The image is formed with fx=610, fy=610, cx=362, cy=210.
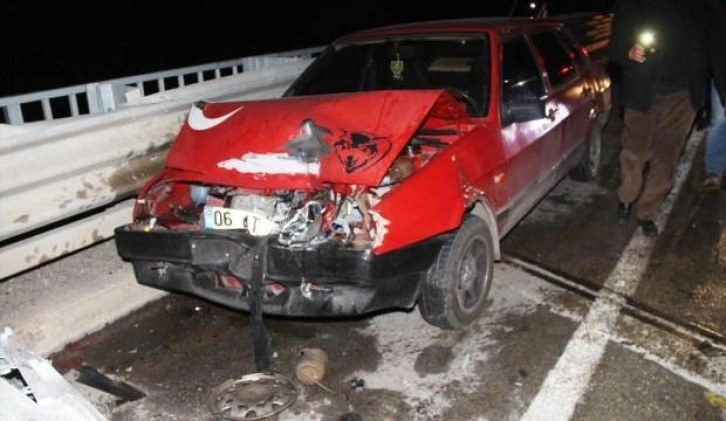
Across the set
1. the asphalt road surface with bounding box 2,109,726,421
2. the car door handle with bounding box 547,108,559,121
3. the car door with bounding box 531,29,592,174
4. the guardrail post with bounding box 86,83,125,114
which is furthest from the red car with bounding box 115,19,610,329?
the guardrail post with bounding box 86,83,125,114

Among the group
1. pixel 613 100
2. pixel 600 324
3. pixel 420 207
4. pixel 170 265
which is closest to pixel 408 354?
pixel 420 207

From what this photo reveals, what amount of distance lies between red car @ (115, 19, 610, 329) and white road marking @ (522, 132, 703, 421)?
63cm

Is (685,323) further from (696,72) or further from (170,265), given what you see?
(170,265)

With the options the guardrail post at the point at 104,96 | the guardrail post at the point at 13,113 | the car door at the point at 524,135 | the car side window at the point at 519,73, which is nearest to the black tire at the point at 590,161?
the car door at the point at 524,135

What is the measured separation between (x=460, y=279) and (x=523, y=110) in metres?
1.16

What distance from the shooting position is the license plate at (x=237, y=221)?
3.17m

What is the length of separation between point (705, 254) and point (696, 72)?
4.52 feet

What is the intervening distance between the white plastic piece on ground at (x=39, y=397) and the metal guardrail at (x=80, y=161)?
5.35 feet

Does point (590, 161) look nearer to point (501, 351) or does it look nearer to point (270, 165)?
point (501, 351)

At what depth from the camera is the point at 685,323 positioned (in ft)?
12.1

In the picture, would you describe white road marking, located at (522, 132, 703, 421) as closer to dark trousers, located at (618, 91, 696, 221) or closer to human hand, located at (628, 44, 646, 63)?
dark trousers, located at (618, 91, 696, 221)

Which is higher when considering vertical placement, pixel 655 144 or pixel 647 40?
pixel 647 40

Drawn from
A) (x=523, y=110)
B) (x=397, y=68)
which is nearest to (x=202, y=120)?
(x=397, y=68)

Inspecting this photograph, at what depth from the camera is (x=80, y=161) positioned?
362cm
